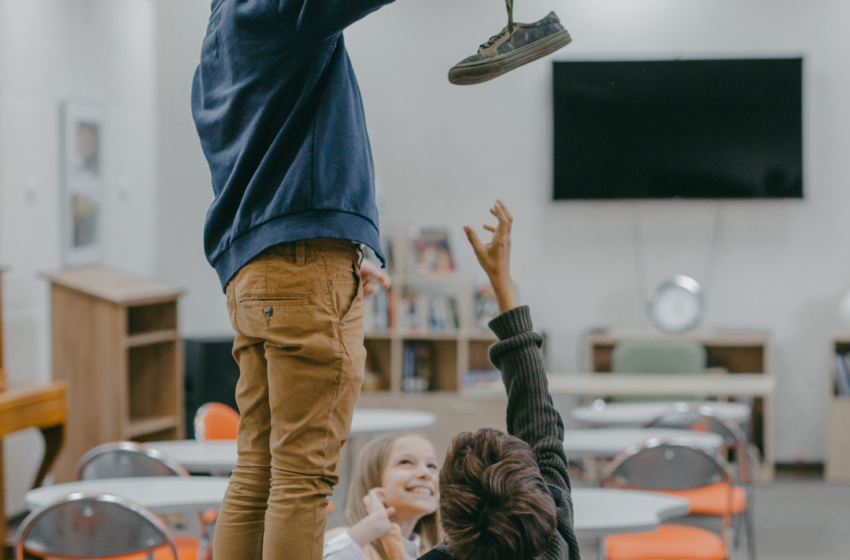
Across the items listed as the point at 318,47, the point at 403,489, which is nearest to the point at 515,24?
the point at 318,47

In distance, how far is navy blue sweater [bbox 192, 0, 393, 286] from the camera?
1.15 m

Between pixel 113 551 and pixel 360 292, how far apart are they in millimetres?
1343

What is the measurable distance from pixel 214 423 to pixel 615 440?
153cm

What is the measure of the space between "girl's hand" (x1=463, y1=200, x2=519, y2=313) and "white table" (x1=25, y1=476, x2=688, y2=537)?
103 centimetres

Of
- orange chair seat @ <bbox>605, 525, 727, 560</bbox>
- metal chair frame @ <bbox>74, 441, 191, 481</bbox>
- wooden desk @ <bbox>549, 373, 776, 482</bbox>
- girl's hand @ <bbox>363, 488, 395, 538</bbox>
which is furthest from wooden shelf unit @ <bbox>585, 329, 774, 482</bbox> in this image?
girl's hand @ <bbox>363, 488, 395, 538</bbox>

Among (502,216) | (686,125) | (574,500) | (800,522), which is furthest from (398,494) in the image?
(686,125)

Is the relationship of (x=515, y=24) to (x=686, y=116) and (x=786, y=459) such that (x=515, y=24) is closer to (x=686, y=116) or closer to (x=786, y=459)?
(x=686, y=116)

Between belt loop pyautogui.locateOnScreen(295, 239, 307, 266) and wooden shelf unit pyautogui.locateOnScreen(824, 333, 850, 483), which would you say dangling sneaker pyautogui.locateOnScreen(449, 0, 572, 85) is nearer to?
belt loop pyautogui.locateOnScreen(295, 239, 307, 266)

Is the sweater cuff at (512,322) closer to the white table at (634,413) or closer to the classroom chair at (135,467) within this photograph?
the classroom chair at (135,467)

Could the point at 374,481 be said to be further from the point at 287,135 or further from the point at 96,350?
the point at 96,350

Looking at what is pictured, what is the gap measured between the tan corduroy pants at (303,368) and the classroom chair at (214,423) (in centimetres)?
218

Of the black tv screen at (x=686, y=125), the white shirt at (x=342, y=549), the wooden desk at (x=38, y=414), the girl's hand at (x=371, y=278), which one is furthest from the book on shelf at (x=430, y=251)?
the girl's hand at (x=371, y=278)

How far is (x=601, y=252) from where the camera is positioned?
5.74 metres

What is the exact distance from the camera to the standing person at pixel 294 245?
116 centimetres
